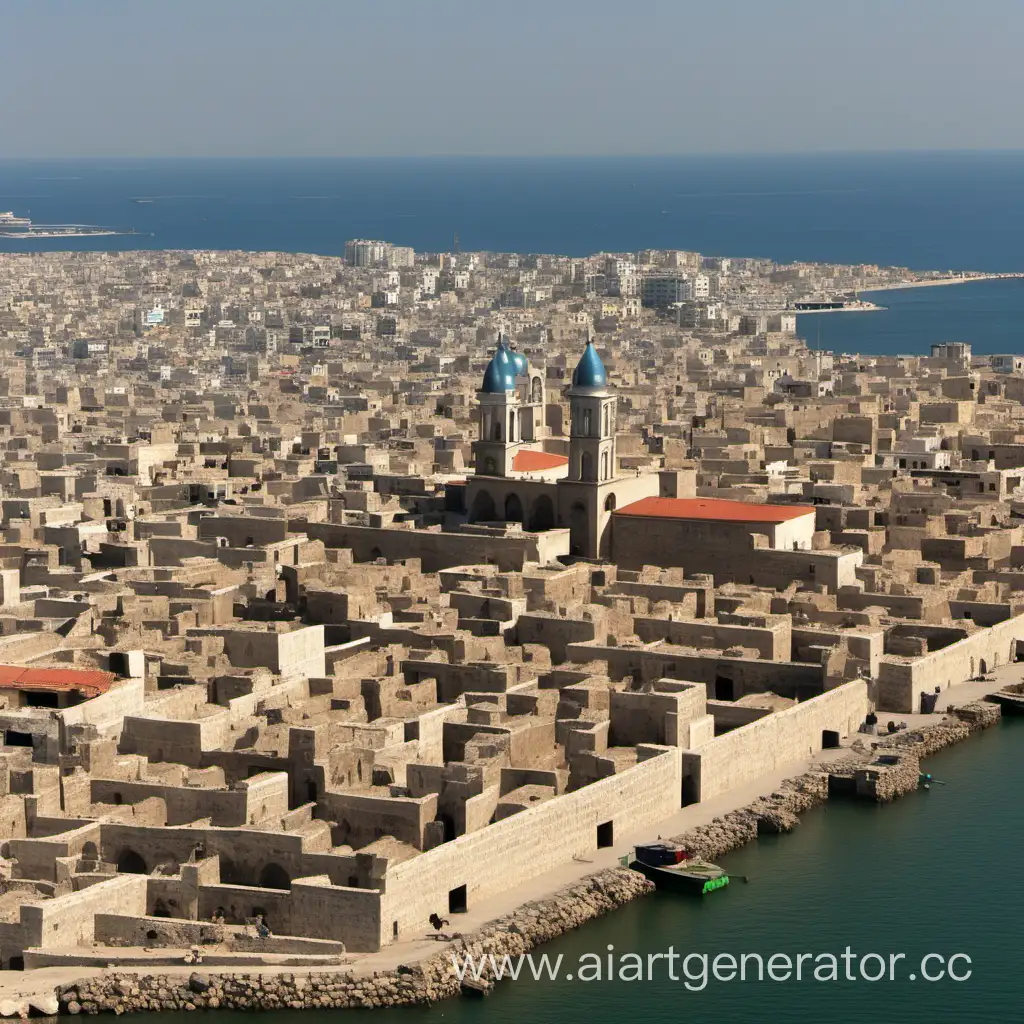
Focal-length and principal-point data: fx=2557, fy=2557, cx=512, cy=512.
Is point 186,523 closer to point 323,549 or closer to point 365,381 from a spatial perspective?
point 323,549

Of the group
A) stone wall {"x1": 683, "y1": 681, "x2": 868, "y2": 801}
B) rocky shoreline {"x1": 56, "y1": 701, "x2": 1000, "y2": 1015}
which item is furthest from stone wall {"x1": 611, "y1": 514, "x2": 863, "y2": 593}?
rocky shoreline {"x1": 56, "y1": 701, "x2": 1000, "y2": 1015}

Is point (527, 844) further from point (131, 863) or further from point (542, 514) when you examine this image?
point (542, 514)

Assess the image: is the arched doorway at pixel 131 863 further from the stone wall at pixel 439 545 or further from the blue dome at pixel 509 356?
the blue dome at pixel 509 356

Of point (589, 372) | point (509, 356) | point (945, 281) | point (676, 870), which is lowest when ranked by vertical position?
point (676, 870)

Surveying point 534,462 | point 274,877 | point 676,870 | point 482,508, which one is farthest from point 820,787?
point 534,462

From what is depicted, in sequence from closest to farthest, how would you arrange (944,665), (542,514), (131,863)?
(131,863) < (944,665) < (542,514)

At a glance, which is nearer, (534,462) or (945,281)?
(534,462)
